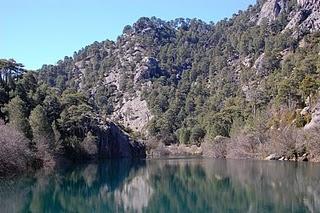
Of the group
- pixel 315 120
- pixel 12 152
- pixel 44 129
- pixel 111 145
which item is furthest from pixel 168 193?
pixel 111 145

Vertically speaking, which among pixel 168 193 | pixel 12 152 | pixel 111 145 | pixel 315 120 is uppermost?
pixel 315 120

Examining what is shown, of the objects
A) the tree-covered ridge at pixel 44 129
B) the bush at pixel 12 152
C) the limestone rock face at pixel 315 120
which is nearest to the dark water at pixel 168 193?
the bush at pixel 12 152

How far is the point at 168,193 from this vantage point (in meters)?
54.7

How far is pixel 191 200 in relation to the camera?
47.9 metres

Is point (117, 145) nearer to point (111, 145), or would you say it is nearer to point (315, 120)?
point (111, 145)

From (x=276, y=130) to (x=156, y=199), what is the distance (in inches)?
2754

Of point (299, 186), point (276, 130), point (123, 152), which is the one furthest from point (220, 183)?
point (123, 152)

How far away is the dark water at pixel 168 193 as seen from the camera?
41.6 m

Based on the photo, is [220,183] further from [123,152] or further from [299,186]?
[123,152]

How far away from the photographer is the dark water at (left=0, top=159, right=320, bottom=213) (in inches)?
1636

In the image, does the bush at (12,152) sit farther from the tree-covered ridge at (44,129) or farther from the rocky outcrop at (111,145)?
the rocky outcrop at (111,145)

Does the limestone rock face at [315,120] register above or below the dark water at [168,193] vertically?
above

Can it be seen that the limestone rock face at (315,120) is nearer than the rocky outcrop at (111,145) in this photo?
Yes

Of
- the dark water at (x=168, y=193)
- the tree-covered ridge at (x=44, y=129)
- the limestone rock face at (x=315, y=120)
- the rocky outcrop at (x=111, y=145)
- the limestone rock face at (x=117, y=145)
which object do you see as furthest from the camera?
the limestone rock face at (x=117, y=145)
